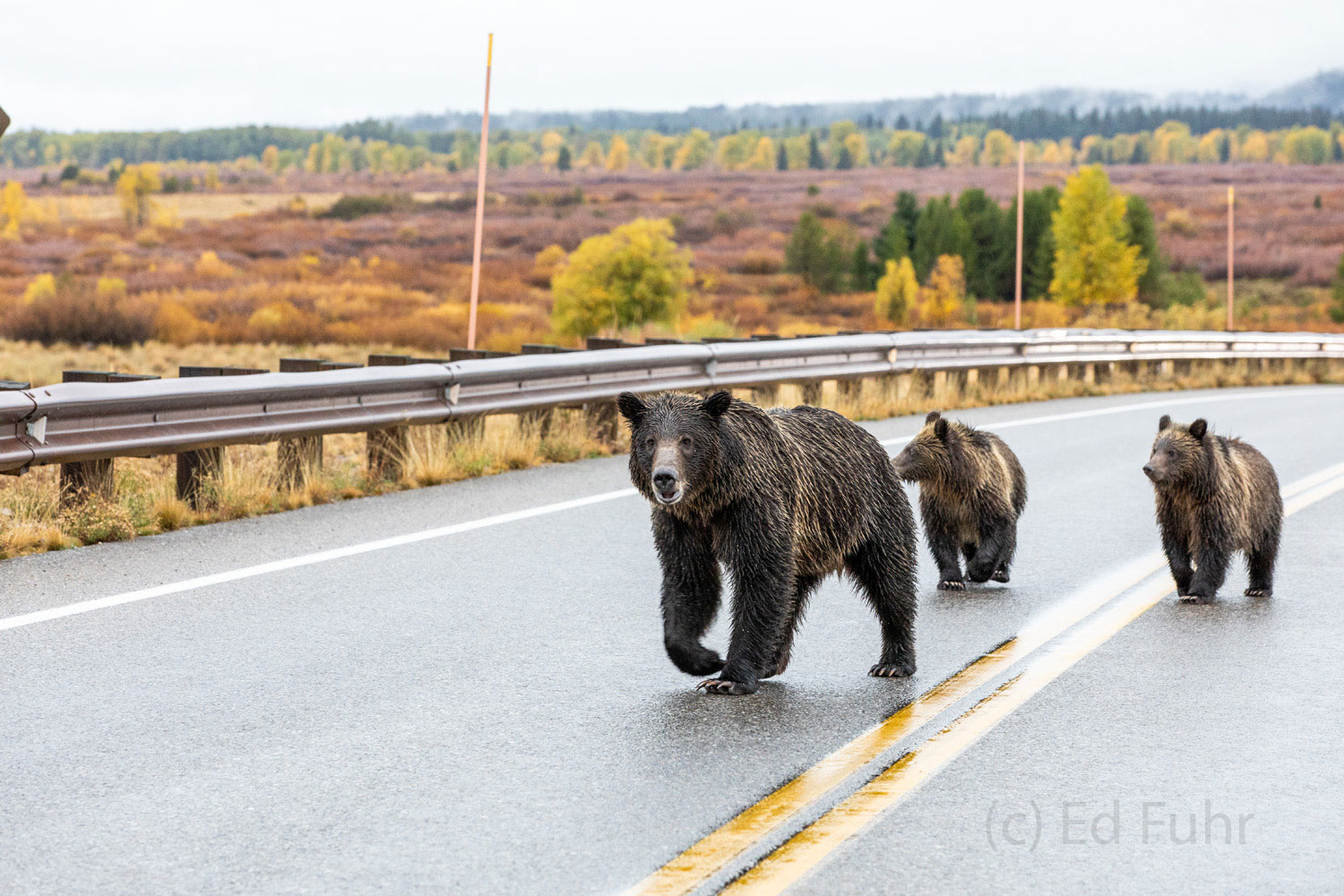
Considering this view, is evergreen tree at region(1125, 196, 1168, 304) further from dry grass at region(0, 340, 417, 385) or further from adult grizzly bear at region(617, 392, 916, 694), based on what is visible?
adult grizzly bear at region(617, 392, 916, 694)

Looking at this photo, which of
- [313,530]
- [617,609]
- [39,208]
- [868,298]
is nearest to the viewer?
[617,609]

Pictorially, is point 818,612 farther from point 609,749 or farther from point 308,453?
point 308,453

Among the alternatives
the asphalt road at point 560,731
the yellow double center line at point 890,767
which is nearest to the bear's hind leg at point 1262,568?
the asphalt road at point 560,731

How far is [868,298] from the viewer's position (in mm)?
88875

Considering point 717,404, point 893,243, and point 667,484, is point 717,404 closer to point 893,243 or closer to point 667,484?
point 667,484

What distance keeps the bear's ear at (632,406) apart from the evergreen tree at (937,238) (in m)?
89.3

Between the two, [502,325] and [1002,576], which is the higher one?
[502,325]

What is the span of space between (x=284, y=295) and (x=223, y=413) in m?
50.6

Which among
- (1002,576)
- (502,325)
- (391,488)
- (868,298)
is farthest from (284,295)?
(1002,576)

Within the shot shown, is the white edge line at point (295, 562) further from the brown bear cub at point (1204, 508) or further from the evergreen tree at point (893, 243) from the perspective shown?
the evergreen tree at point (893, 243)

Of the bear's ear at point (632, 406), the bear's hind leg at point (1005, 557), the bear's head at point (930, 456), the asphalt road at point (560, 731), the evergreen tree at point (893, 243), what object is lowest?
the asphalt road at point (560, 731)

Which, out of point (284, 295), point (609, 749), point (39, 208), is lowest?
point (609, 749)

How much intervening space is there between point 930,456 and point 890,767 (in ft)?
11.8

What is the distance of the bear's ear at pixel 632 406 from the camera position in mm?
5742
